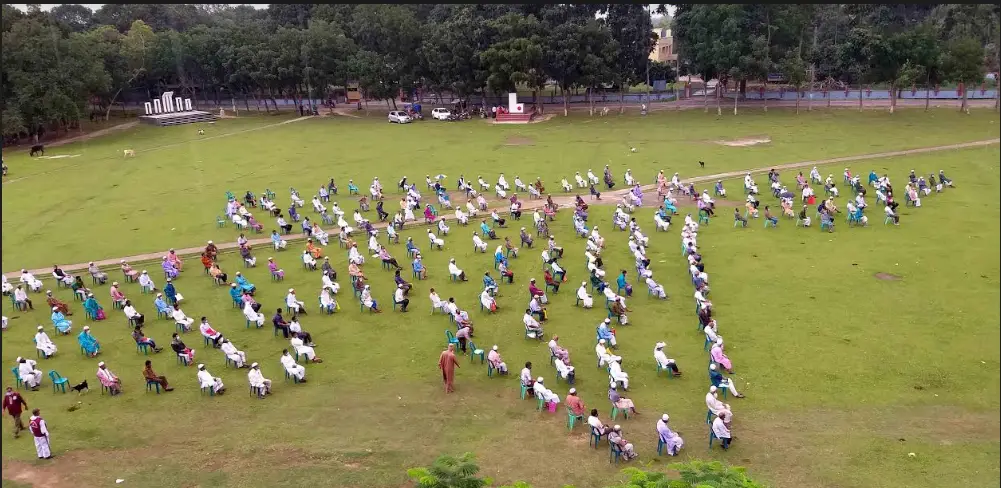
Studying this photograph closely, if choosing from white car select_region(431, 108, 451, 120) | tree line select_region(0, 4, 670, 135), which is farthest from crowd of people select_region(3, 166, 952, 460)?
white car select_region(431, 108, 451, 120)

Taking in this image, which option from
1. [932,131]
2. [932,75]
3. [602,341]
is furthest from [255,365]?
[932,75]

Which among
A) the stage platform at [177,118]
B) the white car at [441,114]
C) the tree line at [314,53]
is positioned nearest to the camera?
the tree line at [314,53]

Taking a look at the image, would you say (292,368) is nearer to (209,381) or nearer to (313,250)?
(209,381)

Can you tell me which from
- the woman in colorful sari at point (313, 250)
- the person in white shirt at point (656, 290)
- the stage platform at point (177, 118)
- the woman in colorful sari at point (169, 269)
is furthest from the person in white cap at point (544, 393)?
the stage platform at point (177, 118)

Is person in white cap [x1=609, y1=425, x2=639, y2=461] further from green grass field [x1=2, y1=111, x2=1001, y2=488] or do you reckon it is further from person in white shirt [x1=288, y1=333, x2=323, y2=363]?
person in white shirt [x1=288, y1=333, x2=323, y2=363]

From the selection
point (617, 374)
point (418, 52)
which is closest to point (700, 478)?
point (617, 374)

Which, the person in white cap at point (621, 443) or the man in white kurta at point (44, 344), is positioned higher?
the man in white kurta at point (44, 344)

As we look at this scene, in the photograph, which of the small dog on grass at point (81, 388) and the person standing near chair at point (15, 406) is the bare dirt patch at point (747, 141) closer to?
the small dog on grass at point (81, 388)
